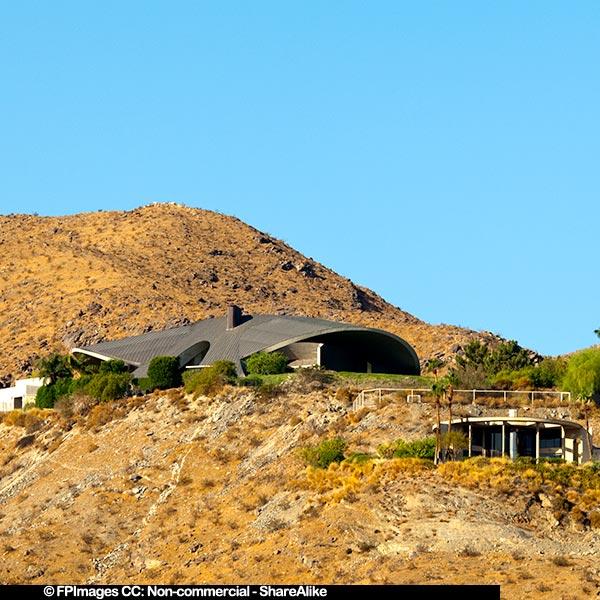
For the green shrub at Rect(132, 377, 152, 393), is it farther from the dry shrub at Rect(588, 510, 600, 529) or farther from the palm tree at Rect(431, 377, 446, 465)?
the dry shrub at Rect(588, 510, 600, 529)

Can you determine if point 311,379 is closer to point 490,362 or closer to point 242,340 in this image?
point 242,340

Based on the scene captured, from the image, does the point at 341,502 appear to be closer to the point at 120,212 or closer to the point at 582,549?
the point at 582,549

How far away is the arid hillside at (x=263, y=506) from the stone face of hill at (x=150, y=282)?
4008cm

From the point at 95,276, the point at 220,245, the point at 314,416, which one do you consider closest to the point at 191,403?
the point at 314,416

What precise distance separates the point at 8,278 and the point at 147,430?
66.5m

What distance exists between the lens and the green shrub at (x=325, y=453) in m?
80.0

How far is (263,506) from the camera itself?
254 ft

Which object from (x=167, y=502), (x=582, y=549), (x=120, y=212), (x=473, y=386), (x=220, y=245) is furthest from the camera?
(x=120, y=212)

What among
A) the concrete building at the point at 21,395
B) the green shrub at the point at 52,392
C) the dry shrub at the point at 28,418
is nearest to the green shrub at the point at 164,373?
the green shrub at the point at 52,392

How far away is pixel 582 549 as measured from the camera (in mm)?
67875

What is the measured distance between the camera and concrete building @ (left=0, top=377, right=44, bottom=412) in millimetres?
107438

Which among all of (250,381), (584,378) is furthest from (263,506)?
(584,378)

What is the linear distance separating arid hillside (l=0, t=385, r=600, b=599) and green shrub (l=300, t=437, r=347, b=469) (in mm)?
670

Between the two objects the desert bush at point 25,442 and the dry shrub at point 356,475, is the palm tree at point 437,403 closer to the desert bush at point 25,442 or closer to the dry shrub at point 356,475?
the dry shrub at point 356,475
